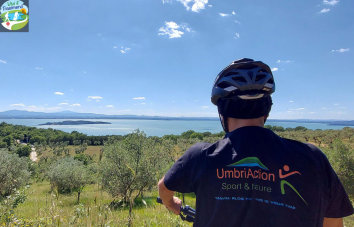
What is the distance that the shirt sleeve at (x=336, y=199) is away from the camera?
56.4 inches

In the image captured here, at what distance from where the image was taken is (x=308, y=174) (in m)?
1.34

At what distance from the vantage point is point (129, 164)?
1859cm

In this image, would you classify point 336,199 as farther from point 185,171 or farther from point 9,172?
point 9,172

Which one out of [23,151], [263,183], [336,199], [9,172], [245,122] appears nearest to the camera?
[263,183]

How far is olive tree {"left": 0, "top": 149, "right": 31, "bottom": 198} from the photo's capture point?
21898 mm

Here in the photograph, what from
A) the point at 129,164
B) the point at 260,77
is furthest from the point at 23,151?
the point at 260,77

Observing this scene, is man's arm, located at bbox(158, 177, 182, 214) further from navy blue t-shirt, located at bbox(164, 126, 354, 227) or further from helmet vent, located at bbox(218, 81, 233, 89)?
helmet vent, located at bbox(218, 81, 233, 89)

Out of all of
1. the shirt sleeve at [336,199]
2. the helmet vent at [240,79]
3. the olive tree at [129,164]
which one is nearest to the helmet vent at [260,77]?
the helmet vent at [240,79]

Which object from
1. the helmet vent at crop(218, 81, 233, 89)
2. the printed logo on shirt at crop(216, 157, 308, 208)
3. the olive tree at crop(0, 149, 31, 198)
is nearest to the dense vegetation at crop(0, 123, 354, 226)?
the olive tree at crop(0, 149, 31, 198)

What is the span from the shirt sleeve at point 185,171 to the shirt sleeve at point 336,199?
1106 millimetres

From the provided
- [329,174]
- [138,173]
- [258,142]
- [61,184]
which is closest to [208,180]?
[258,142]

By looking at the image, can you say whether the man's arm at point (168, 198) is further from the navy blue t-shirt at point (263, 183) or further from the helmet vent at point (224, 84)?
the helmet vent at point (224, 84)

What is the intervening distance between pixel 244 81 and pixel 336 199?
4.53 feet

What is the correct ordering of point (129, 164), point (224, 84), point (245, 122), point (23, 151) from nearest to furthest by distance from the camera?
1. point (245, 122)
2. point (224, 84)
3. point (129, 164)
4. point (23, 151)
